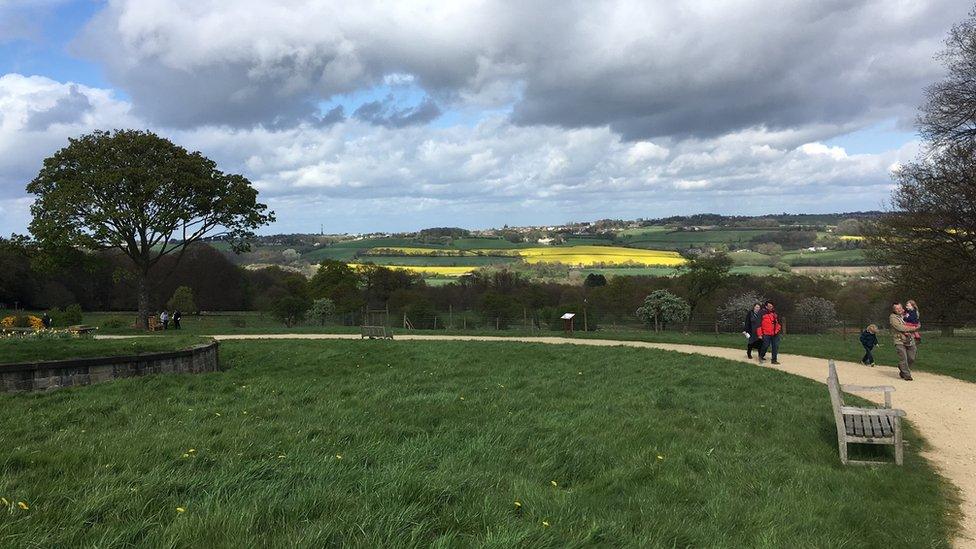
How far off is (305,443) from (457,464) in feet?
4.63

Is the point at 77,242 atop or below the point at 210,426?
atop

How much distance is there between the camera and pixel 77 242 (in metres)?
26.9

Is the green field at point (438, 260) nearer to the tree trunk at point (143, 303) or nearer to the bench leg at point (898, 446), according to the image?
the tree trunk at point (143, 303)

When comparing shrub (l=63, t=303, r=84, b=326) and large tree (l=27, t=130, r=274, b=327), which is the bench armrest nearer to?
large tree (l=27, t=130, r=274, b=327)

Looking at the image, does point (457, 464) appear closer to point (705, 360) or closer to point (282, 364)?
point (282, 364)

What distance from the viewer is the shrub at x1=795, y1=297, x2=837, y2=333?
33875 millimetres

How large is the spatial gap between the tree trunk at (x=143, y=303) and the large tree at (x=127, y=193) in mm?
45

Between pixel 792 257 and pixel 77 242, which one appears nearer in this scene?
pixel 77 242

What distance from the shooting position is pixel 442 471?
171 inches

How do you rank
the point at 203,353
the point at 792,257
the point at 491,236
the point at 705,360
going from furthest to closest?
the point at 491,236
the point at 792,257
the point at 705,360
the point at 203,353

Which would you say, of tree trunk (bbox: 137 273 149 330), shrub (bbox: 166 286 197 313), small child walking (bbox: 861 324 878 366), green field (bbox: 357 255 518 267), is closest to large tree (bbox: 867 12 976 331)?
small child walking (bbox: 861 324 878 366)

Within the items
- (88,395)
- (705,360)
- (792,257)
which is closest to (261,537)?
(88,395)

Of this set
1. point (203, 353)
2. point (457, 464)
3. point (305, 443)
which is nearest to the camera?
point (457, 464)

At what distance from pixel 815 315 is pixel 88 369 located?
45822mm
